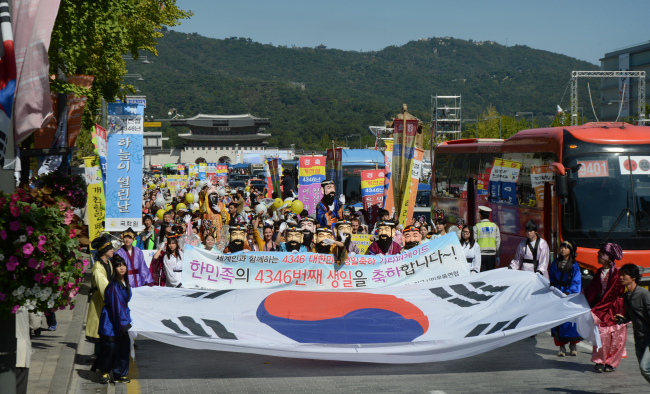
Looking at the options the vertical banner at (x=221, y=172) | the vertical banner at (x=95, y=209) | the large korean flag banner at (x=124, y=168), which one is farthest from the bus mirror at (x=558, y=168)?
the vertical banner at (x=221, y=172)

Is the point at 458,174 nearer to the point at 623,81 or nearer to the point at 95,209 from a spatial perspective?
the point at 95,209

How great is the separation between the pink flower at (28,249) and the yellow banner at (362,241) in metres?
9.54

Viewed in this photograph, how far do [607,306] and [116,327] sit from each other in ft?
19.0

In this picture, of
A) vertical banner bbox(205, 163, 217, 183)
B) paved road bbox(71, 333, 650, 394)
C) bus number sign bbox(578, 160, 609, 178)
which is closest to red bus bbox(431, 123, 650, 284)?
bus number sign bbox(578, 160, 609, 178)

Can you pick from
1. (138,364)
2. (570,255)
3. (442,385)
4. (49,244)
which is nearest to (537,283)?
(570,255)

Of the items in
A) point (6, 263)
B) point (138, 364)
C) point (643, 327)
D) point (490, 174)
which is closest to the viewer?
point (6, 263)

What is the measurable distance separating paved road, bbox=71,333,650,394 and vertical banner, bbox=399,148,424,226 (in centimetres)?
753

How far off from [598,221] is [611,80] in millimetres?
106276

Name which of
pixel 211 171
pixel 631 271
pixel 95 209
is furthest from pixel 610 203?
pixel 211 171

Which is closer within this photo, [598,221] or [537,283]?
[537,283]

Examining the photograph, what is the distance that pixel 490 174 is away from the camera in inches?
741

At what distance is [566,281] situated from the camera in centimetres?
1059

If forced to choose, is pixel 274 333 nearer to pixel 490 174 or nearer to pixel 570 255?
pixel 570 255

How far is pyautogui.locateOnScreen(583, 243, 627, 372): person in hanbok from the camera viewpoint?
9062mm
